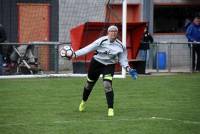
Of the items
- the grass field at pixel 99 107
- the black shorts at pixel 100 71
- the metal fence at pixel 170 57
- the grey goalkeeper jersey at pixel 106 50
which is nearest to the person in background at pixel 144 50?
the metal fence at pixel 170 57

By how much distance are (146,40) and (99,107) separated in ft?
39.9

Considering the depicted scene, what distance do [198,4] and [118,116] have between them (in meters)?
17.8

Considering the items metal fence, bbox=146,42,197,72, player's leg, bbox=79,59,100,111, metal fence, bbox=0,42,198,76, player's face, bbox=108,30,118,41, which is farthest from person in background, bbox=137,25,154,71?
player's face, bbox=108,30,118,41

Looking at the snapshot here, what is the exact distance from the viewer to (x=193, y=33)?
26.4 metres

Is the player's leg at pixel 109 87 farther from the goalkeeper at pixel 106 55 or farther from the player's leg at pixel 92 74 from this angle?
the player's leg at pixel 92 74

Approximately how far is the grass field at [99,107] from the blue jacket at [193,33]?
3536mm

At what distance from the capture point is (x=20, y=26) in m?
27.1

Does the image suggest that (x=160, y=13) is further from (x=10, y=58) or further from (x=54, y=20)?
(x=10, y=58)

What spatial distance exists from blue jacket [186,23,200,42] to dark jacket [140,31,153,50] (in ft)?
5.23

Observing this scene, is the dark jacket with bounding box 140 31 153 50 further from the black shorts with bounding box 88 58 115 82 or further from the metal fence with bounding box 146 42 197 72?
the black shorts with bounding box 88 58 115 82

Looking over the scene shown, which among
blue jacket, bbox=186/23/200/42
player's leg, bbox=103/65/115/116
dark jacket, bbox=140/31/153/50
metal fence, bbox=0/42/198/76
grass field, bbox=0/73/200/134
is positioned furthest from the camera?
blue jacket, bbox=186/23/200/42

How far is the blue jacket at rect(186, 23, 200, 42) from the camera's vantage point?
86.1 ft

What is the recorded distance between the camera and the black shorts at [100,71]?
554 inches

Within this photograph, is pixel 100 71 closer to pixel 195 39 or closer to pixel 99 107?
pixel 99 107
